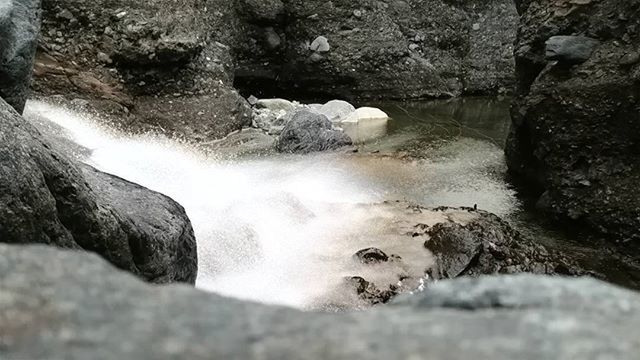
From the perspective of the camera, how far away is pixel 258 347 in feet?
3.85

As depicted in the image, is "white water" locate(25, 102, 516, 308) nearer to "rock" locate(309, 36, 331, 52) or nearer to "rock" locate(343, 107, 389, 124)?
"rock" locate(343, 107, 389, 124)

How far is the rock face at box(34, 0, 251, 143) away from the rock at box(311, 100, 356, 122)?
80.8 inches

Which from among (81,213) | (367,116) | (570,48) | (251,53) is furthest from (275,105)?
(81,213)

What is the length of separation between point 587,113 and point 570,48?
0.96 m

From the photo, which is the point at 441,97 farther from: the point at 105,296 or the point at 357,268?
the point at 105,296

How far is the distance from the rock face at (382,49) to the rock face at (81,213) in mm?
9444

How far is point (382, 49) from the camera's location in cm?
1484

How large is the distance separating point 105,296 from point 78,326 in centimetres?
12

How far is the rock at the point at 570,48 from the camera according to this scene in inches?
300

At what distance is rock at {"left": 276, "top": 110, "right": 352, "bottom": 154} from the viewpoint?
32.9 ft

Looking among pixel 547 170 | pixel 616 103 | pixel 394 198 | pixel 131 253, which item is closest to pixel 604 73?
pixel 616 103

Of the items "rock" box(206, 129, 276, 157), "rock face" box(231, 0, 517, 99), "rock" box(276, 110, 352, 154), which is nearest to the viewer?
"rock" box(206, 129, 276, 157)

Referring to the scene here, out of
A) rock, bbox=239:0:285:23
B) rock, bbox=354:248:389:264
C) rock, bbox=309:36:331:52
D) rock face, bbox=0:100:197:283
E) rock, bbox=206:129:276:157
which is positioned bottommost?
rock, bbox=206:129:276:157

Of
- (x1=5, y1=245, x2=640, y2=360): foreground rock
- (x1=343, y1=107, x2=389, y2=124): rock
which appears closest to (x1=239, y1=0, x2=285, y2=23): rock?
(x1=343, y1=107, x2=389, y2=124): rock
